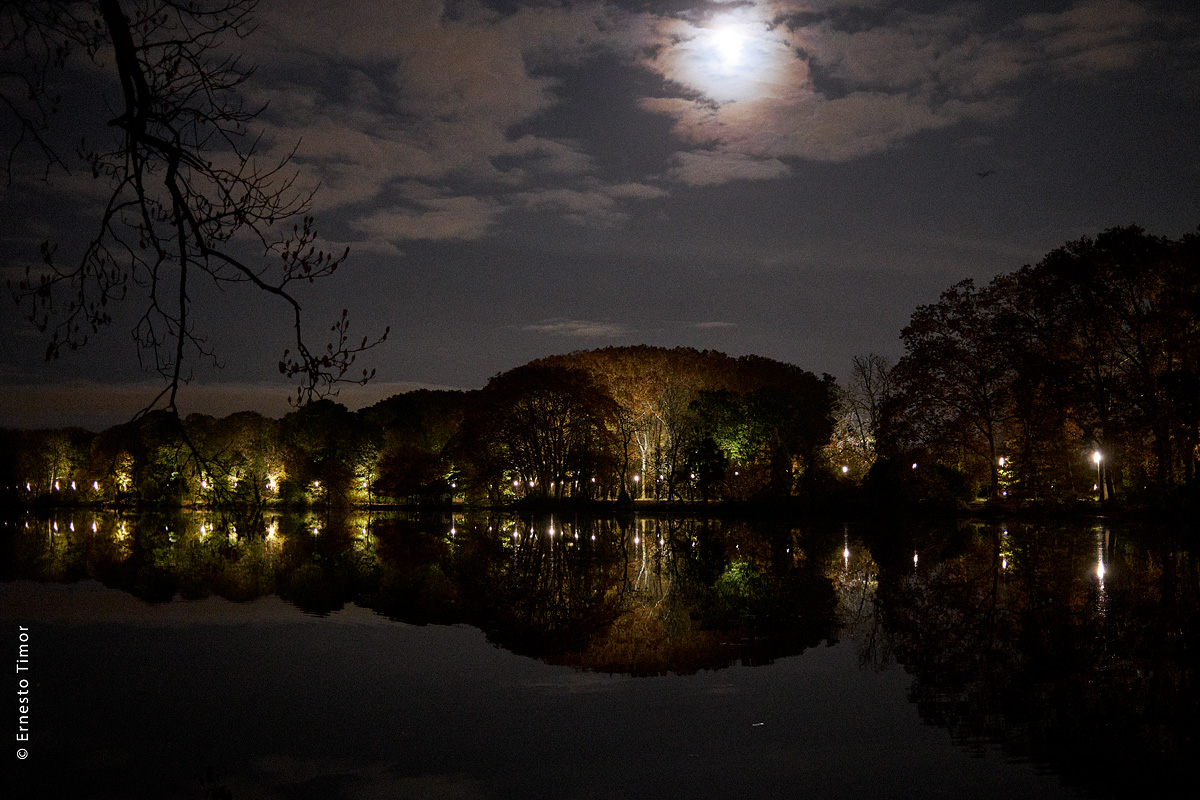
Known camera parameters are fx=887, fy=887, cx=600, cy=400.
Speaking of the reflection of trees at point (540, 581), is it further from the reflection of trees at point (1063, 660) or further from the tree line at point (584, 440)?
the tree line at point (584, 440)

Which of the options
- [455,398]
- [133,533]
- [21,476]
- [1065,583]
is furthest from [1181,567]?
[21,476]

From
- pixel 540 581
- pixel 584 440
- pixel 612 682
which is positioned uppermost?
pixel 584 440

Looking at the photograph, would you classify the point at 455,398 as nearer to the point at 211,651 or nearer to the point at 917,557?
the point at 917,557

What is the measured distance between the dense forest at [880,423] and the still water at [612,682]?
3.44m

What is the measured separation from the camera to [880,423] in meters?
48.1

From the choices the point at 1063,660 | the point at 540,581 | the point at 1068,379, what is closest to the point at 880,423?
the point at 1068,379

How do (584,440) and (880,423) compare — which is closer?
(880,423)

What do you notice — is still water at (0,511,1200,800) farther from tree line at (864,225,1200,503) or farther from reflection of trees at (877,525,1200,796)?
tree line at (864,225,1200,503)

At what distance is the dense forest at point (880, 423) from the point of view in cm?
3862

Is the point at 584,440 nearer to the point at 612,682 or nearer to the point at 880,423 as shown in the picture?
the point at 880,423

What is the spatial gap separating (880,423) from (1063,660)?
39356mm

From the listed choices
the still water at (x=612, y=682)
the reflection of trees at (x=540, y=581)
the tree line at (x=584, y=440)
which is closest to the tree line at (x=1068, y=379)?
the tree line at (x=584, y=440)

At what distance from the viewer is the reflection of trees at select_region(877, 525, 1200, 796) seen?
7035mm

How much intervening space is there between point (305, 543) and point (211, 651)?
20646 millimetres
